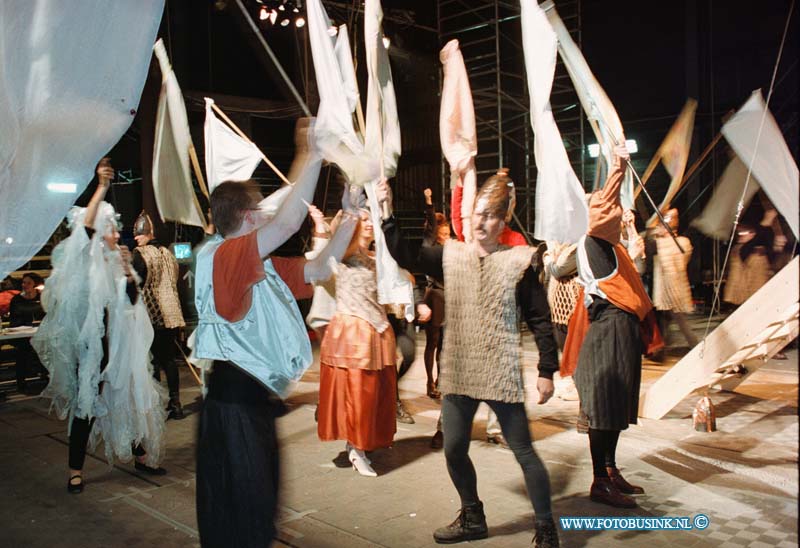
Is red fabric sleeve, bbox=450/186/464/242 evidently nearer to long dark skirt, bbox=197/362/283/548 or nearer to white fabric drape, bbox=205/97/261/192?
white fabric drape, bbox=205/97/261/192

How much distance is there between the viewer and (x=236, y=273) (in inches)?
102

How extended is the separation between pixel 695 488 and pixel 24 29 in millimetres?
4253

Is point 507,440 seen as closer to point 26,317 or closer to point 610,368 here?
point 610,368

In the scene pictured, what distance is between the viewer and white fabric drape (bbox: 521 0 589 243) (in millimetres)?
3854

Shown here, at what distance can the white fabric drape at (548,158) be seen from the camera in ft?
12.6

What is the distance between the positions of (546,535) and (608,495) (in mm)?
811

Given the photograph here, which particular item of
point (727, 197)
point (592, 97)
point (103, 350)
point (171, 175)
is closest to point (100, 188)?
point (171, 175)

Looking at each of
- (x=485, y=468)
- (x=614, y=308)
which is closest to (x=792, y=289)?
(x=614, y=308)

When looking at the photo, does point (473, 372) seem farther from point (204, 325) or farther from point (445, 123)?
point (445, 123)

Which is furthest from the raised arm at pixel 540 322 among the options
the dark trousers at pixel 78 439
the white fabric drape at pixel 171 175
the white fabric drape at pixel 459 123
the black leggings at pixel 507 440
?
the dark trousers at pixel 78 439

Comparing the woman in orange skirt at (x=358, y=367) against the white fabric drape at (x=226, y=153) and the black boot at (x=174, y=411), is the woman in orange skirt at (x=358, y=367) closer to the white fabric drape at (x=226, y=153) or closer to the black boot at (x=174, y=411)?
the white fabric drape at (x=226, y=153)

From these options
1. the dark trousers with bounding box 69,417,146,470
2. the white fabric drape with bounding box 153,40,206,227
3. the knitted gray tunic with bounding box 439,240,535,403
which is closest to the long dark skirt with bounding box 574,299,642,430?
the knitted gray tunic with bounding box 439,240,535,403

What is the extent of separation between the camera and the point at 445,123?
4.33 metres

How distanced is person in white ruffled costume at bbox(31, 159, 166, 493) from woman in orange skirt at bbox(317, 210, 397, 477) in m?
1.32
